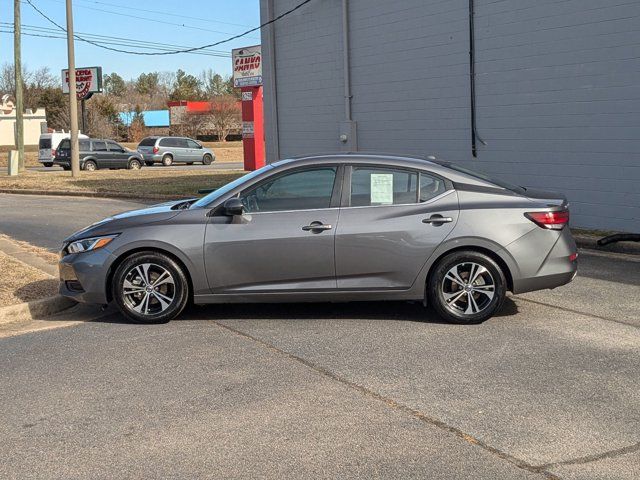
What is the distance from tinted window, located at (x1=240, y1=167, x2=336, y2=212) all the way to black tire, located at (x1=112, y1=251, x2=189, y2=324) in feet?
2.99

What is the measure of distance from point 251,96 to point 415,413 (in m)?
28.4

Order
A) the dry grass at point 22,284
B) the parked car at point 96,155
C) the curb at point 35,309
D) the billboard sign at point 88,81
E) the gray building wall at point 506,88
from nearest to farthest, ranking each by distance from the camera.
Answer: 1. the curb at point 35,309
2. the dry grass at point 22,284
3. the gray building wall at point 506,88
4. the billboard sign at point 88,81
5. the parked car at point 96,155

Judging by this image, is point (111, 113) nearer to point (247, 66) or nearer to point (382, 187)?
point (247, 66)

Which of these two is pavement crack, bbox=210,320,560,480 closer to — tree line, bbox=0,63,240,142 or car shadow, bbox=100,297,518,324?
car shadow, bbox=100,297,518,324

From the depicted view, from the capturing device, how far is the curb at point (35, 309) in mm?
7543

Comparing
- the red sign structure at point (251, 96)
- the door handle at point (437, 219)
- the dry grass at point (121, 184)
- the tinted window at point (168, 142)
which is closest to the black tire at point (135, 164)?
the tinted window at point (168, 142)

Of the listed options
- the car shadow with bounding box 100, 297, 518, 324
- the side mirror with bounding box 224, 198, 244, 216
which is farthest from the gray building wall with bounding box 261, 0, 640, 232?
the side mirror with bounding box 224, 198, 244, 216

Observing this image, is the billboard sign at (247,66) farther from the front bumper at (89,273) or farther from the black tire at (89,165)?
the front bumper at (89,273)

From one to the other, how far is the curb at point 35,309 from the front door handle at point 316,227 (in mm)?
2843

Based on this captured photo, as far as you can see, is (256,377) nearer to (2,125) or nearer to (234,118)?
(2,125)

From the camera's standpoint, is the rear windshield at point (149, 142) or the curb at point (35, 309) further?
the rear windshield at point (149, 142)

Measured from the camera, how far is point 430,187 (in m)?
7.19

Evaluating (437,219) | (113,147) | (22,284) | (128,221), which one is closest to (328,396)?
(437,219)

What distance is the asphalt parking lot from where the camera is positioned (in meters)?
4.18
